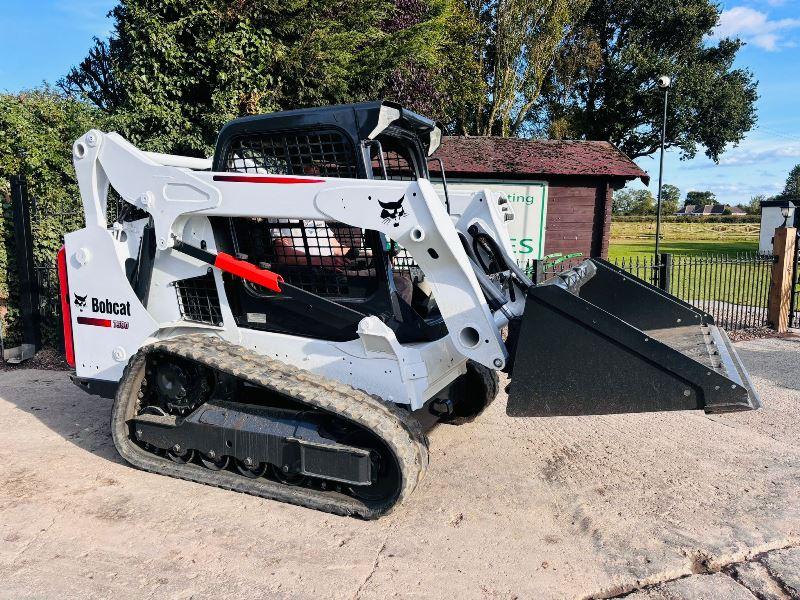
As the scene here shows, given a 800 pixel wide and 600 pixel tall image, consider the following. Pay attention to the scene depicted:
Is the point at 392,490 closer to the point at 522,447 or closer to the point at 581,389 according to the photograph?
the point at 581,389

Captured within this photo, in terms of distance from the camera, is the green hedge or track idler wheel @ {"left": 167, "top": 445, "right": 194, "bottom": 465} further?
the green hedge

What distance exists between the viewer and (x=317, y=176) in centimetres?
378

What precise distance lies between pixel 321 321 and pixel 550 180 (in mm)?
9342

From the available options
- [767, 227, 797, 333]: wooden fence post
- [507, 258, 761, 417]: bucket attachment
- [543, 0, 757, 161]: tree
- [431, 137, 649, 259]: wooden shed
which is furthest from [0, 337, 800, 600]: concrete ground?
[543, 0, 757, 161]: tree

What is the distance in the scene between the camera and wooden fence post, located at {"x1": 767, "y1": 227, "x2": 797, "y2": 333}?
968 centimetres

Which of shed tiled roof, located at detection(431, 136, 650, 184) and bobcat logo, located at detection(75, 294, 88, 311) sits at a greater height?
shed tiled roof, located at detection(431, 136, 650, 184)

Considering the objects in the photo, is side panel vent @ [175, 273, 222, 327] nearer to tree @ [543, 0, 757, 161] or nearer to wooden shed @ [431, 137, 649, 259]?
wooden shed @ [431, 137, 649, 259]

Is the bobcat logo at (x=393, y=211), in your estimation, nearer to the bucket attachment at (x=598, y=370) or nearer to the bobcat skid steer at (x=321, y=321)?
the bobcat skid steer at (x=321, y=321)

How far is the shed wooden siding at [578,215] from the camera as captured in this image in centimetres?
1239

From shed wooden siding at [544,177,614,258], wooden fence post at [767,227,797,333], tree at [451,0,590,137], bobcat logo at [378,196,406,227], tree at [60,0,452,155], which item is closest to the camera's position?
bobcat logo at [378,196,406,227]

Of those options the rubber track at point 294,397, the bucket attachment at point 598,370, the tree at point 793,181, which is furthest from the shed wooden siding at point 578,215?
the tree at point 793,181

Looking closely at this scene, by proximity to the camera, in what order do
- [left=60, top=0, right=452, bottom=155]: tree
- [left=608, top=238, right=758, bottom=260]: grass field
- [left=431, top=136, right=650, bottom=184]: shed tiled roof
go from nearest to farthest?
[left=60, top=0, right=452, bottom=155]: tree < [left=431, top=136, right=650, bottom=184]: shed tiled roof < [left=608, top=238, right=758, bottom=260]: grass field

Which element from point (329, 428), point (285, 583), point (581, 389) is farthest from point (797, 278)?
point (285, 583)

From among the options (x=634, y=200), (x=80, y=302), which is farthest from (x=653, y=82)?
(x=634, y=200)
